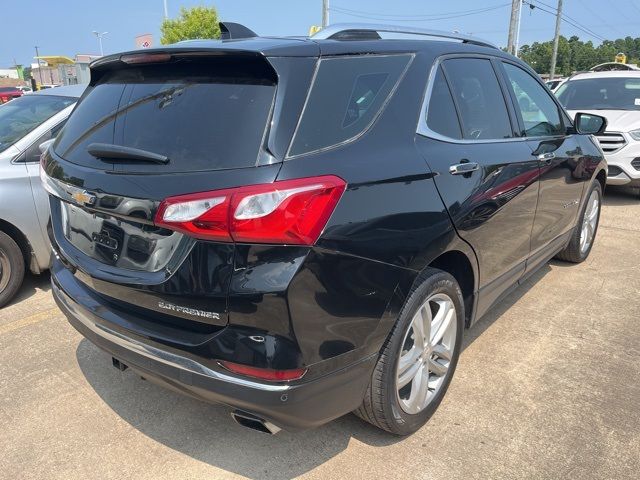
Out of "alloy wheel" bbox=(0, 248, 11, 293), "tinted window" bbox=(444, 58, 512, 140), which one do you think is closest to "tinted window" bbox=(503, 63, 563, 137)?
"tinted window" bbox=(444, 58, 512, 140)

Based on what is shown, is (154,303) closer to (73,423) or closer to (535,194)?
(73,423)

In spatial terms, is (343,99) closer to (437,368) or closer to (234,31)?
(234,31)

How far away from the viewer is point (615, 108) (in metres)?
8.27

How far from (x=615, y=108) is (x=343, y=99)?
7.78m

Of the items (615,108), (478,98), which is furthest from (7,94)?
(478,98)

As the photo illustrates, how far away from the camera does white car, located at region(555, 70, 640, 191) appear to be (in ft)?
24.3

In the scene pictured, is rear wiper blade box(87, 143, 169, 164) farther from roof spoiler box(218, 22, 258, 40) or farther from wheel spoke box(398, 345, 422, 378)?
wheel spoke box(398, 345, 422, 378)

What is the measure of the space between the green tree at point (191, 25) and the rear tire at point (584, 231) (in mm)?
40216

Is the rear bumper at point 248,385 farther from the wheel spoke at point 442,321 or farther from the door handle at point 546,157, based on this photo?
the door handle at point 546,157

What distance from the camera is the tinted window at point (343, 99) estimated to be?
1.96 meters

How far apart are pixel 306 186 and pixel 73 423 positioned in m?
1.86

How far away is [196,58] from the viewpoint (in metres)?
2.14

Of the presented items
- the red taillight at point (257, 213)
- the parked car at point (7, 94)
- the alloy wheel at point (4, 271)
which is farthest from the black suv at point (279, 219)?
the parked car at point (7, 94)

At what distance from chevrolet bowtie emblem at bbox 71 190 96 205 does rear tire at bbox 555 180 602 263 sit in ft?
13.1
